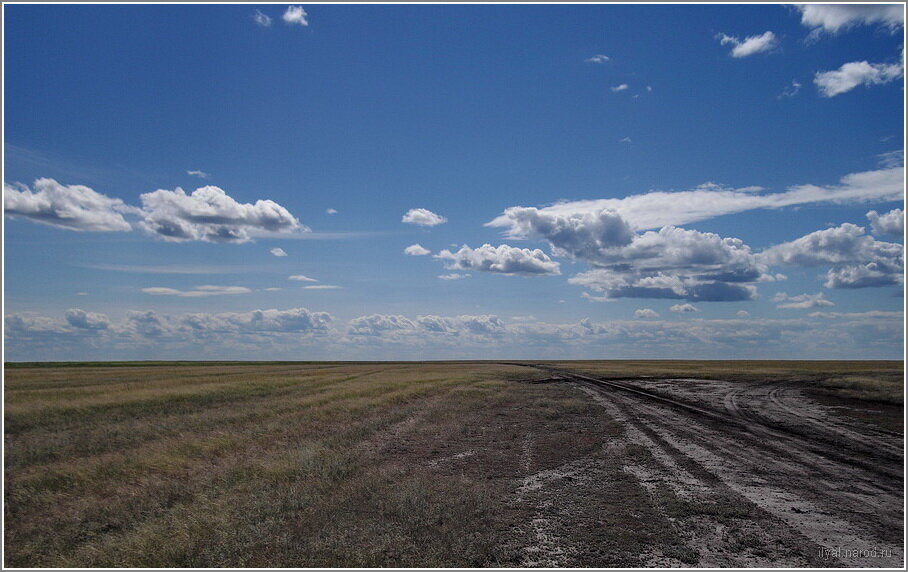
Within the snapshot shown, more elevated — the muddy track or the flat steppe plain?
the muddy track

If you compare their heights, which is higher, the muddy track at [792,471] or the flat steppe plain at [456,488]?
the muddy track at [792,471]

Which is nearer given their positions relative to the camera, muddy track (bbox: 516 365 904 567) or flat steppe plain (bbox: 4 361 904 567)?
flat steppe plain (bbox: 4 361 904 567)

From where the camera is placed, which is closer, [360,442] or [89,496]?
[89,496]

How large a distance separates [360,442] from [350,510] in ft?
25.5

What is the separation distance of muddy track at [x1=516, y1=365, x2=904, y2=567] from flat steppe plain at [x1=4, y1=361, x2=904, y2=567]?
0.21ft

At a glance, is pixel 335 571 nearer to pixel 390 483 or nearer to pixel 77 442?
pixel 390 483

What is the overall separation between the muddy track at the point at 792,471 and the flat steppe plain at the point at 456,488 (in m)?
0.06

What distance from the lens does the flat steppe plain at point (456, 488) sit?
8.53m

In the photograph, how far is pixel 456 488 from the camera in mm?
11930

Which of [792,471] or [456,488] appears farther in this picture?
[792,471]

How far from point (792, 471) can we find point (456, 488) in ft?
28.3

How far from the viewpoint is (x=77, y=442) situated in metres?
18.7

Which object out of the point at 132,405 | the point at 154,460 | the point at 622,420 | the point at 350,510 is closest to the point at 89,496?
the point at 154,460

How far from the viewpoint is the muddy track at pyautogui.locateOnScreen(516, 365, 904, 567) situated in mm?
8648
